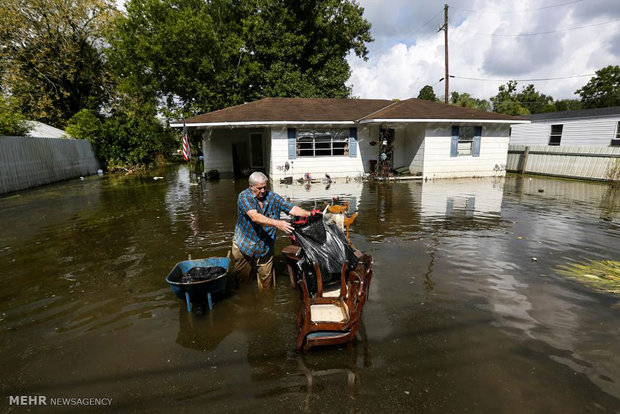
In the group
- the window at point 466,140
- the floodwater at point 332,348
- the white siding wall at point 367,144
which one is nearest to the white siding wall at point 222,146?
the white siding wall at point 367,144

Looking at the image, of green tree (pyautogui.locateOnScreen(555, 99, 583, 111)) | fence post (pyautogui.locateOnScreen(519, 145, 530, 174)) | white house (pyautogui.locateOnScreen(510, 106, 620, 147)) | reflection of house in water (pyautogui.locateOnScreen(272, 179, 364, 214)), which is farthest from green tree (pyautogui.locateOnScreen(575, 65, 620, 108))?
reflection of house in water (pyautogui.locateOnScreen(272, 179, 364, 214))

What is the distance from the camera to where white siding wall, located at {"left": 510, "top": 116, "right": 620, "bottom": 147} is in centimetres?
1869

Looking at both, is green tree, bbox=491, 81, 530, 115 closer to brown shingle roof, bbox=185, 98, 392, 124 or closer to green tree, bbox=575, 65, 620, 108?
green tree, bbox=575, 65, 620, 108

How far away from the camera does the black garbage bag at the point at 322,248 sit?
151 inches

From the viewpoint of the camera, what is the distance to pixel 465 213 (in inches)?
380

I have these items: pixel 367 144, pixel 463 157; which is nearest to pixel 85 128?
pixel 367 144

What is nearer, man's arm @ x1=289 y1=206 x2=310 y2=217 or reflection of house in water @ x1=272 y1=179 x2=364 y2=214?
man's arm @ x1=289 y1=206 x2=310 y2=217

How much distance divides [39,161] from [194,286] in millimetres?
17310

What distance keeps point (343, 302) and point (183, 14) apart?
26.5 meters

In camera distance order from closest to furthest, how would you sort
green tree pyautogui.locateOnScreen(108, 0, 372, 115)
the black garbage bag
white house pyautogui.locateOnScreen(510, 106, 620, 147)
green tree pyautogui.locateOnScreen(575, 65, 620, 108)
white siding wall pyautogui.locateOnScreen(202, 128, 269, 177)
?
the black garbage bag
white siding wall pyautogui.locateOnScreen(202, 128, 269, 177)
white house pyautogui.locateOnScreen(510, 106, 620, 147)
green tree pyautogui.locateOnScreen(108, 0, 372, 115)
green tree pyautogui.locateOnScreen(575, 65, 620, 108)

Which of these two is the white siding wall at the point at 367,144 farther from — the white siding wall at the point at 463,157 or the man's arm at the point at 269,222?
the man's arm at the point at 269,222

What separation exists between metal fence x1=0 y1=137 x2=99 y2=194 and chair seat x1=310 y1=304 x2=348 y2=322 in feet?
53.3

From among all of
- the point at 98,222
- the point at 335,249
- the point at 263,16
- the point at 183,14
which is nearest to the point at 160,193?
the point at 98,222
